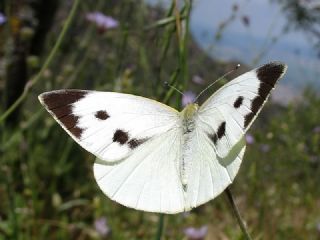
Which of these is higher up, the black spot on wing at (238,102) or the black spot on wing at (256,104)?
the black spot on wing at (256,104)

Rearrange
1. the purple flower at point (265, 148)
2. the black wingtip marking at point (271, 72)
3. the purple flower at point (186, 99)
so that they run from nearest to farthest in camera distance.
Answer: the black wingtip marking at point (271, 72)
the purple flower at point (186, 99)
the purple flower at point (265, 148)

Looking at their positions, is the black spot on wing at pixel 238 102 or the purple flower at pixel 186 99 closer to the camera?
the black spot on wing at pixel 238 102

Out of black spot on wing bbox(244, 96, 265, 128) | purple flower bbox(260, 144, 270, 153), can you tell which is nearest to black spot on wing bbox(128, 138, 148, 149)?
black spot on wing bbox(244, 96, 265, 128)

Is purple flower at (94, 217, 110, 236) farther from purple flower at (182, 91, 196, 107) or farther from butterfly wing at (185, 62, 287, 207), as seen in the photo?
butterfly wing at (185, 62, 287, 207)

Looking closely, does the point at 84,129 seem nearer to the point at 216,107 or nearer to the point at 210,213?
the point at 216,107

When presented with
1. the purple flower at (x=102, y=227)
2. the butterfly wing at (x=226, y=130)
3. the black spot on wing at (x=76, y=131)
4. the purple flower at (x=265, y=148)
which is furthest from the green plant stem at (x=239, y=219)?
the purple flower at (x=265, y=148)

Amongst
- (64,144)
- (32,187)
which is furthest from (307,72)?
(32,187)

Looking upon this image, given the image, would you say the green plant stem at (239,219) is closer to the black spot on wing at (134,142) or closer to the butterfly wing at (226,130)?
the butterfly wing at (226,130)
